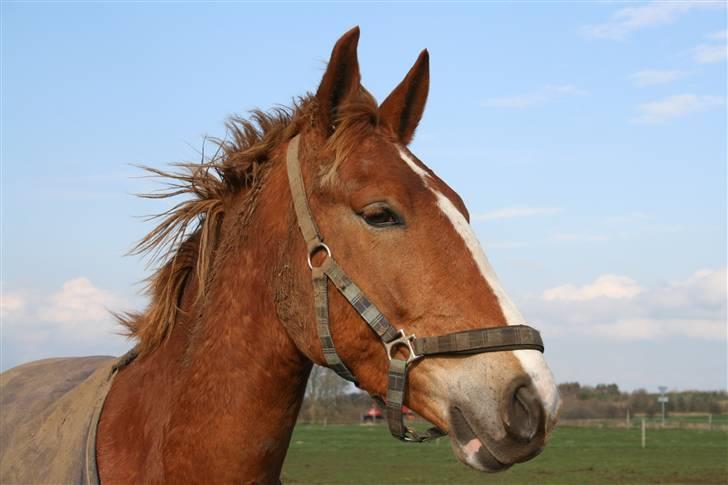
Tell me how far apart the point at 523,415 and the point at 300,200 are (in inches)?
54.7

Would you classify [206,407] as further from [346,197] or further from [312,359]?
[346,197]

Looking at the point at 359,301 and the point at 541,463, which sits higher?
the point at 359,301

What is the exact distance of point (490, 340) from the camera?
3.19 meters

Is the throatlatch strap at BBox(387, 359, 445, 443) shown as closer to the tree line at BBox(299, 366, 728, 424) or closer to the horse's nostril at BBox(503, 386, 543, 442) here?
the horse's nostril at BBox(503, 386, 543, 442)

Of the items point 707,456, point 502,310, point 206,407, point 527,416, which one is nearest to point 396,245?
point 502,310

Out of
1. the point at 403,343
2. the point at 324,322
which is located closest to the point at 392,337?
the point at 403,343

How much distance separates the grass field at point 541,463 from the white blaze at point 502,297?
2126cm

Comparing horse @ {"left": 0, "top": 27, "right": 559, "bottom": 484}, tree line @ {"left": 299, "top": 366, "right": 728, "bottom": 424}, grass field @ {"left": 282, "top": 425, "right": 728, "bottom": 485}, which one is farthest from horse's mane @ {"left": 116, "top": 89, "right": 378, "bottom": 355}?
tree line @ {"left": 299, "top": 366, "right": 728, "bottom": 424}

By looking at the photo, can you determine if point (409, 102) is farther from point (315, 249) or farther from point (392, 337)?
point (392, 337)

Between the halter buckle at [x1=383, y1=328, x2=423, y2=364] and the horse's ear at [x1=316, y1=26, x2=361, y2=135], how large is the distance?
3.48ft

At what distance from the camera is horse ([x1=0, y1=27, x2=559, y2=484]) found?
3.24m

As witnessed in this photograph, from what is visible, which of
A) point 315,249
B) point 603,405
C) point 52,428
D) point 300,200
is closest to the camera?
point 315,249

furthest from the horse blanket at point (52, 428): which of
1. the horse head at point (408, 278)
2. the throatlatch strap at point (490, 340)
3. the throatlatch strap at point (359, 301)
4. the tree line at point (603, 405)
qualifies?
the tree line at point (603, 405)

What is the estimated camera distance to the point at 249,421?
3.67 meters
